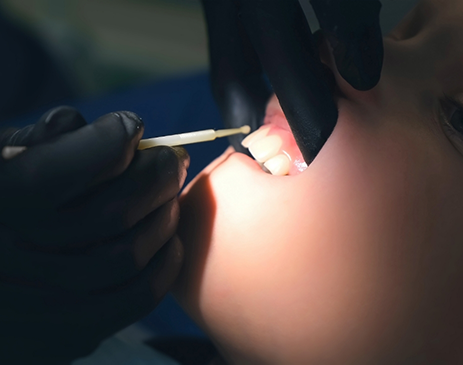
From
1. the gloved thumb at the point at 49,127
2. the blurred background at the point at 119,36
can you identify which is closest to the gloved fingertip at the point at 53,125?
the gloved thumb at the point at 49,127

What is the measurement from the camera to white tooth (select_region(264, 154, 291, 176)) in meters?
0.59

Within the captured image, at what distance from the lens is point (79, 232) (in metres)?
0.46

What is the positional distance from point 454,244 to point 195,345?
555 mm

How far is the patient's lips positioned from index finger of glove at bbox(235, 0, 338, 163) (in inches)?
2.3

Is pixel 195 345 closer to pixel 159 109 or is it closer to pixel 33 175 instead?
pixel 33 175

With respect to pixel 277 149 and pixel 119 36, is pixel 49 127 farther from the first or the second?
pixel 119 36

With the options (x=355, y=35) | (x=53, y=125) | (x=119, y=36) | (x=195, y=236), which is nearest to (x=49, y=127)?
(x=53, y=125)

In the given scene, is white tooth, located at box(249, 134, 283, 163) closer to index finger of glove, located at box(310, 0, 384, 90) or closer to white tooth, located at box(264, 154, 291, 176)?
white tooth, located at box(264, 154, 291, 176)

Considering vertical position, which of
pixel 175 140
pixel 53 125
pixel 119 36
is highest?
pixel 53 125

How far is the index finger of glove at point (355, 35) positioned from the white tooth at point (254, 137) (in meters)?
0.18

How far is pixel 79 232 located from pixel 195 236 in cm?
17

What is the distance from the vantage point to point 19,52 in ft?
4.76

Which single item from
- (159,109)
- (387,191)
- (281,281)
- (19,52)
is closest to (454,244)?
(387,191)

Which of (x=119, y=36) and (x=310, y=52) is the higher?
(x=310, y=52)
